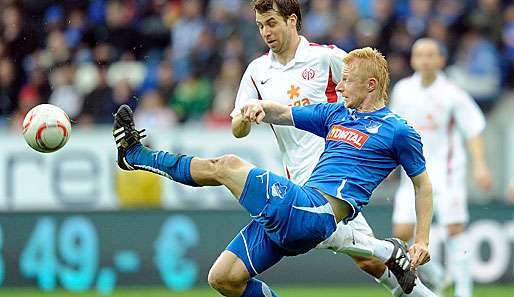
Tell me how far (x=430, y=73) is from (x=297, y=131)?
3.09 metres

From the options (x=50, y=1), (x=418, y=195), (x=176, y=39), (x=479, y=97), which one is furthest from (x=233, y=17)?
(x=418, y=195)

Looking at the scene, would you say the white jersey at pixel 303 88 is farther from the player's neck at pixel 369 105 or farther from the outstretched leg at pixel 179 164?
the outstretched leg at pixel 179 164

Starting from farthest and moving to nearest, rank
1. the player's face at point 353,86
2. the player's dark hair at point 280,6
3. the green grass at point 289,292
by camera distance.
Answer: the green grass at point 289,292
the player's dark hair at point 280,6
the player's face at point 353,86

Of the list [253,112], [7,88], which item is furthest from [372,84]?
[7,88]

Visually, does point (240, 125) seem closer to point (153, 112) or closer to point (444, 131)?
point (444, 131)

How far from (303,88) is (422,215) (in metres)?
1.33

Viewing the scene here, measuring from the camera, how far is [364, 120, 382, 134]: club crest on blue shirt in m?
7.28

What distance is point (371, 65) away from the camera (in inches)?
289

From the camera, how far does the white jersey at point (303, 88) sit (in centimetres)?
807

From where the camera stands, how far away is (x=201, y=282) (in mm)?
12422

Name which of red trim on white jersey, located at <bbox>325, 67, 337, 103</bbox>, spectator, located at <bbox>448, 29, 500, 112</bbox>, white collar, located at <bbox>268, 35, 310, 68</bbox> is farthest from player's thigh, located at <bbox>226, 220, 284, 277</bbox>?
spectator, located at <bbox>448, 29, 500, 112</bbox>

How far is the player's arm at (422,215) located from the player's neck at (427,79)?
12.2 ft

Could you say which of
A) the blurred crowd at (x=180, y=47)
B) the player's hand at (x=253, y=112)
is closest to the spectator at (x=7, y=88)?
the blurred crowd at (x=180, y=47)

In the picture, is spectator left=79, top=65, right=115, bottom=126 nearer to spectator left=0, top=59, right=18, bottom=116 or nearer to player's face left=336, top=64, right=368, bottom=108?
spectator left=0, top=59, right=18, bottom=116
